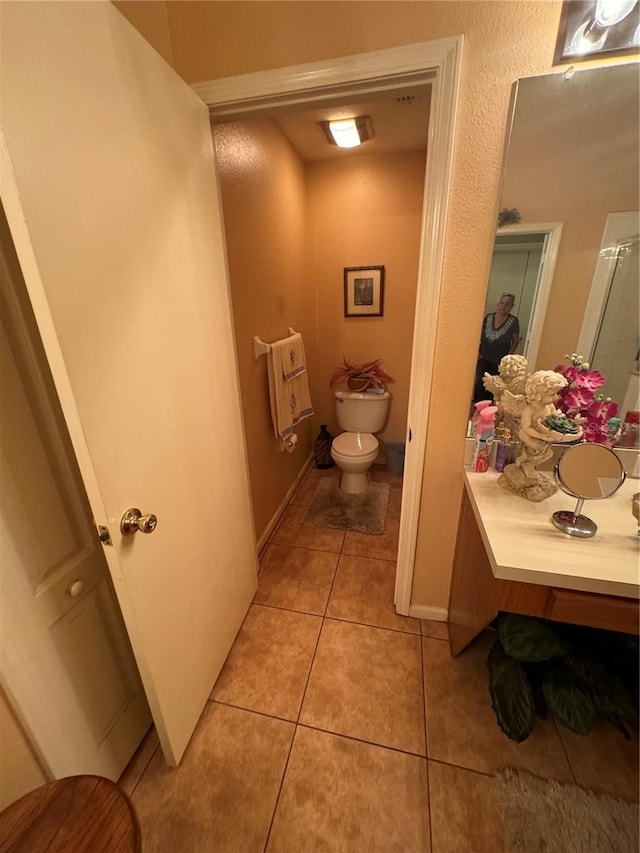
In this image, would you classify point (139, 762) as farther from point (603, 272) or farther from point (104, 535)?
point (603, 272)

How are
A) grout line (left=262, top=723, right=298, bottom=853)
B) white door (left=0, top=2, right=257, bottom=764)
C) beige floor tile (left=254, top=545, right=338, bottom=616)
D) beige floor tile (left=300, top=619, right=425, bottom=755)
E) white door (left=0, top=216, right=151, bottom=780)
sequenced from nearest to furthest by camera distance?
white door (left=0, top=2, right=257, bottom=764) < white door (left=0, top=216, right=151, bottom=780) < grout line (left=262, top=723, right=298, bottom=853) < beige floor tile (left=300, top=619, right=425, bottom=755) < beige floor tile (left=254, top=545, right=338, bottom=616)

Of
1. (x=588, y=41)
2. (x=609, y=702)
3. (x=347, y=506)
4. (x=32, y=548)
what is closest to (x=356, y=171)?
(x=588, y=41)

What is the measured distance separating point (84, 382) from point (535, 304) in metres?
1.28

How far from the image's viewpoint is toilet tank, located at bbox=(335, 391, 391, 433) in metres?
2.55

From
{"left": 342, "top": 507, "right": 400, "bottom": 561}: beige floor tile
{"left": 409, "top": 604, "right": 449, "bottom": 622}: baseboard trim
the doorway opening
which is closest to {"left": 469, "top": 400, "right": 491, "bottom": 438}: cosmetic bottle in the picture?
the doorway opening

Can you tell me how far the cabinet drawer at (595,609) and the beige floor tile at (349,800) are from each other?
0.72 m

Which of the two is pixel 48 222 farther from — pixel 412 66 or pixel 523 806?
pixel 523 806

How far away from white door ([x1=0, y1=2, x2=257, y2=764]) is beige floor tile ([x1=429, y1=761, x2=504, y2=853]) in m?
0.78

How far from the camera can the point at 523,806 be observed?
93cm

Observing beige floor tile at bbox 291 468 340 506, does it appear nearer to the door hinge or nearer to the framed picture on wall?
the framed picture on wall

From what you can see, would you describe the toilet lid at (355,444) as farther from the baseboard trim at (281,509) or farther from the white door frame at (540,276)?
the white door frame at (540,276)

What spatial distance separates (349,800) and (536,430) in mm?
1216

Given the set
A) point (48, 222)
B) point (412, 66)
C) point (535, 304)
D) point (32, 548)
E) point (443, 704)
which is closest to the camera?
point (48, 222)

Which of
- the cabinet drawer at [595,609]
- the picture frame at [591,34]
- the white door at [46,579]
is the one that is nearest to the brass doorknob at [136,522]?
the white door at [46,579]
